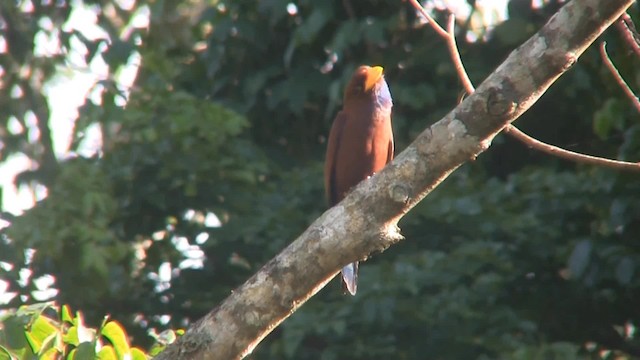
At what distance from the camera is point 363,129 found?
3.67 meters

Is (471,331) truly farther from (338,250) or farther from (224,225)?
(338,250)

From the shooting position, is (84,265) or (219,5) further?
(219,5)

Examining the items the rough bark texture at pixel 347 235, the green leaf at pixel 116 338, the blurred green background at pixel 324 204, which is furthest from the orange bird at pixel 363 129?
the rough bark texture at pixel 347 235

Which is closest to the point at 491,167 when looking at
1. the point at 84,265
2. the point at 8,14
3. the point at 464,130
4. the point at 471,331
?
the point at 471,331

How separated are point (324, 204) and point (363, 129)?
894mm

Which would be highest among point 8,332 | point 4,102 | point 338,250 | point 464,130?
point 464,130

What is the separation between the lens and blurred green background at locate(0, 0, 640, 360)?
4.07 meters

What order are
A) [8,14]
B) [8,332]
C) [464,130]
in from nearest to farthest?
[464,130]
[8,332]
[8,14]

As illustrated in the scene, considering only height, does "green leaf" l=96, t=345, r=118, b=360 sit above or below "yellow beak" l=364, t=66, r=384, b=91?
above

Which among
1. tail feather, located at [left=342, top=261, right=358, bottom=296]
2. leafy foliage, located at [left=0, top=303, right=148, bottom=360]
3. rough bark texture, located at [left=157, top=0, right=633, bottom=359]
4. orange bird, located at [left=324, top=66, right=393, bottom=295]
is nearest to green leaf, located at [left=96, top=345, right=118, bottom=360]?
leafy foliage, located at [left=0, top=303, right=148, bottom=360]

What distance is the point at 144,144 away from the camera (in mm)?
4633

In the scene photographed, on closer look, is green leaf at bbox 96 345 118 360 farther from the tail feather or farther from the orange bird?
the orange bird

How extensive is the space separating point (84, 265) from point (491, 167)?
1.92 m

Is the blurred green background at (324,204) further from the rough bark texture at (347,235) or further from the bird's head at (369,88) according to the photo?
the rough bark texture at (347,235)
